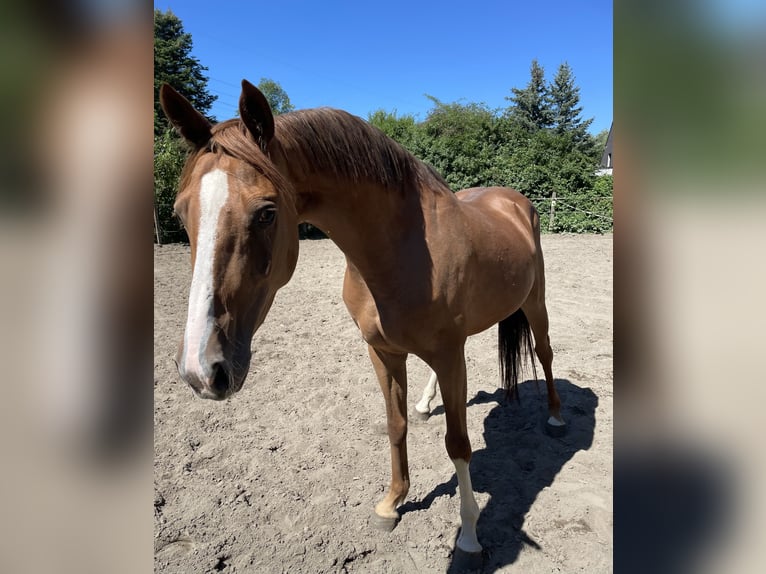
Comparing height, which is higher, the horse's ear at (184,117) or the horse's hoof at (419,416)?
the horse's ear at (184,117)

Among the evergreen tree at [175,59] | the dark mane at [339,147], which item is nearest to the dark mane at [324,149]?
the dark mane at [339,147]

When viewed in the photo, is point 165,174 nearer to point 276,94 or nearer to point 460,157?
point 460,157

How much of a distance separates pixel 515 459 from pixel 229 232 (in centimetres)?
231

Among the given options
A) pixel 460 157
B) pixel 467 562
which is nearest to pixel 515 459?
pixel 467 562

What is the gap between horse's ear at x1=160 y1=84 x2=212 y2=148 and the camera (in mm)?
1177

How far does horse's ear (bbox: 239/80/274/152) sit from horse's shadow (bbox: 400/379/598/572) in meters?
1.91

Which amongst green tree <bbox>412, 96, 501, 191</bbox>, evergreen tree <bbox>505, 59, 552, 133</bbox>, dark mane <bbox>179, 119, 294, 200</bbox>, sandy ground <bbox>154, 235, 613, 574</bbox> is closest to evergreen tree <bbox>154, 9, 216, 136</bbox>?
green tree <bbox>412, 96, 501, 191</bbox>

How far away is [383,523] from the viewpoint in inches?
82.9

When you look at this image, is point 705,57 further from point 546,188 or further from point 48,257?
point 546,188

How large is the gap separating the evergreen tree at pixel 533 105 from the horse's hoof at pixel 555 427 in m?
33.1

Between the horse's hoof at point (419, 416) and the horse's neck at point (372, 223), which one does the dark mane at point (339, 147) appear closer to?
the horse's neck at point (372, 223)

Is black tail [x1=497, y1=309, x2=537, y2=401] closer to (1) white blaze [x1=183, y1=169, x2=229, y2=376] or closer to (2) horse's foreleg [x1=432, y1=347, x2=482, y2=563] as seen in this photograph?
(2) horse's foreleg [x1=432, y1=347, x2=482, y2=563]

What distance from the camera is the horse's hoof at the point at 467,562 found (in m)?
1.86

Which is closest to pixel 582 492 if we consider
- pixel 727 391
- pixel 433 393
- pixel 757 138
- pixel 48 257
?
pixel 433 393
